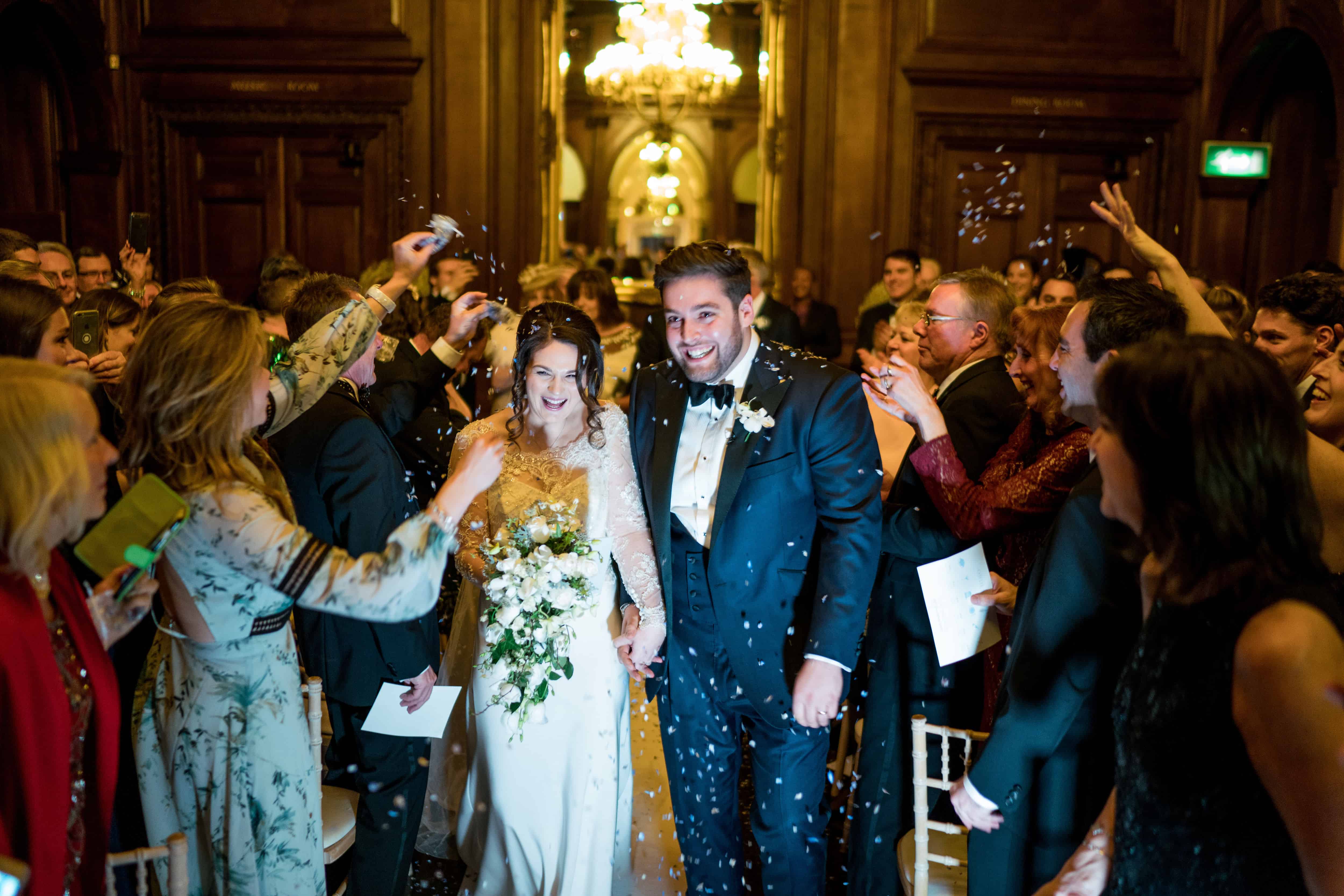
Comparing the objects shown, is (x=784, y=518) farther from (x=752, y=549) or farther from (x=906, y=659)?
(x=906, y=659)

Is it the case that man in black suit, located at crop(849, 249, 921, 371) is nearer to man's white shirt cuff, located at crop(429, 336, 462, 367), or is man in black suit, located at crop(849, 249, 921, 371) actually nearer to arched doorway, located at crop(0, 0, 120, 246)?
man's white shirt cuff, located at crop(429, 336, 462, 367)

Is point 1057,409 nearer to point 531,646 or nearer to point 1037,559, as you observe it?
point 1037,559

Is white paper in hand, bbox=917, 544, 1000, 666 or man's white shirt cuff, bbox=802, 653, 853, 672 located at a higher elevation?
white paper in hand, bbox=917, 544, 1000, 666

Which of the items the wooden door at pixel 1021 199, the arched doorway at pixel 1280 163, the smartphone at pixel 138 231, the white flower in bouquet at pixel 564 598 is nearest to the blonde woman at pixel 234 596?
the white flower in bouquet at pixel 564 598

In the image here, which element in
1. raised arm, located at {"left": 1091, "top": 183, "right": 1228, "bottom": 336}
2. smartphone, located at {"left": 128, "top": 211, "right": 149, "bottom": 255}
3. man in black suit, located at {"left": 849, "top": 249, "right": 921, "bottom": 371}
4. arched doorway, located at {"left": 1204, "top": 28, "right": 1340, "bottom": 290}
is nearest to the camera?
raised arm, located at {"left": 1091, "top": 183, "right": 1228, "bottom": 336}

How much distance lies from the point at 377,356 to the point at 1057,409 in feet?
7.57

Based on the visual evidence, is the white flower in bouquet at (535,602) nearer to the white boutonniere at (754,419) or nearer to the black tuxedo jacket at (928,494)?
the white boutonniere at (754,419)

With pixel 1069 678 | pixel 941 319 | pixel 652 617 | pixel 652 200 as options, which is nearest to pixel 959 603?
pixel 1069 678

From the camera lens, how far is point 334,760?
9.41ft

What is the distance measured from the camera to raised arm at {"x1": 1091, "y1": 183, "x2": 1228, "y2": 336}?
9.68 feet

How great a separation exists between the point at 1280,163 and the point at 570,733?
25.8 ft

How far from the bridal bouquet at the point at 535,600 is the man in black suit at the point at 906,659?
2.70 ft

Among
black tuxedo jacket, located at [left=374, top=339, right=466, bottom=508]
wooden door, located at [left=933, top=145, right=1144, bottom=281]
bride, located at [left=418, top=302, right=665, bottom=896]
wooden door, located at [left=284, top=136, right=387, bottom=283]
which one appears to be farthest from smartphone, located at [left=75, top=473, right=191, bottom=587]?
wooden door, located at [left=933, top=145, right=1144, bottom=281]

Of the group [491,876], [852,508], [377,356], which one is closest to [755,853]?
[491,876]
